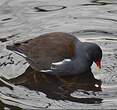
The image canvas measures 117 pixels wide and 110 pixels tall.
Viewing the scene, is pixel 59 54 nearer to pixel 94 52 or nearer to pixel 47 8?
pixel 94 52

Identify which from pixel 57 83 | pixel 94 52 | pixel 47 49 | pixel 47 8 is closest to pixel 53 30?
pixel 47 8

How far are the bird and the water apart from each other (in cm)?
26

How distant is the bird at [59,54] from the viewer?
28.8 feet

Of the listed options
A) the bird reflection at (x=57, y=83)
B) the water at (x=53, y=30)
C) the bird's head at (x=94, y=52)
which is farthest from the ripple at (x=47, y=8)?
the bird's head at (x=94, y=52)

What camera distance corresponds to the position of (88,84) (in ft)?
28.3

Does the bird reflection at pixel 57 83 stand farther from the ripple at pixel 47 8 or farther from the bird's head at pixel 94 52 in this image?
the ripple at pixel 47 8

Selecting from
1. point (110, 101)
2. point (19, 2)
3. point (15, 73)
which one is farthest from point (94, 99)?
point (19, 2)

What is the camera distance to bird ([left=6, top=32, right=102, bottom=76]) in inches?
346

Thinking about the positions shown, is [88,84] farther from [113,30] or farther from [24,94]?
[113,30]

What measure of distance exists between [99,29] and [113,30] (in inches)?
12.4

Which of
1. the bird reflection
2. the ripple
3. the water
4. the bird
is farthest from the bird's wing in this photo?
the ripple

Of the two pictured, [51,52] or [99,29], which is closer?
[51,52]

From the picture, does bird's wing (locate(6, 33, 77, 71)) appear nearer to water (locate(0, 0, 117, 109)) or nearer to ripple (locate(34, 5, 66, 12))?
water (locate(0, 0, 117, 109))

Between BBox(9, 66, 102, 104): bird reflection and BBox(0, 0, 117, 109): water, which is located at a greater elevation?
BBox(0, 0, 117, 109): water
